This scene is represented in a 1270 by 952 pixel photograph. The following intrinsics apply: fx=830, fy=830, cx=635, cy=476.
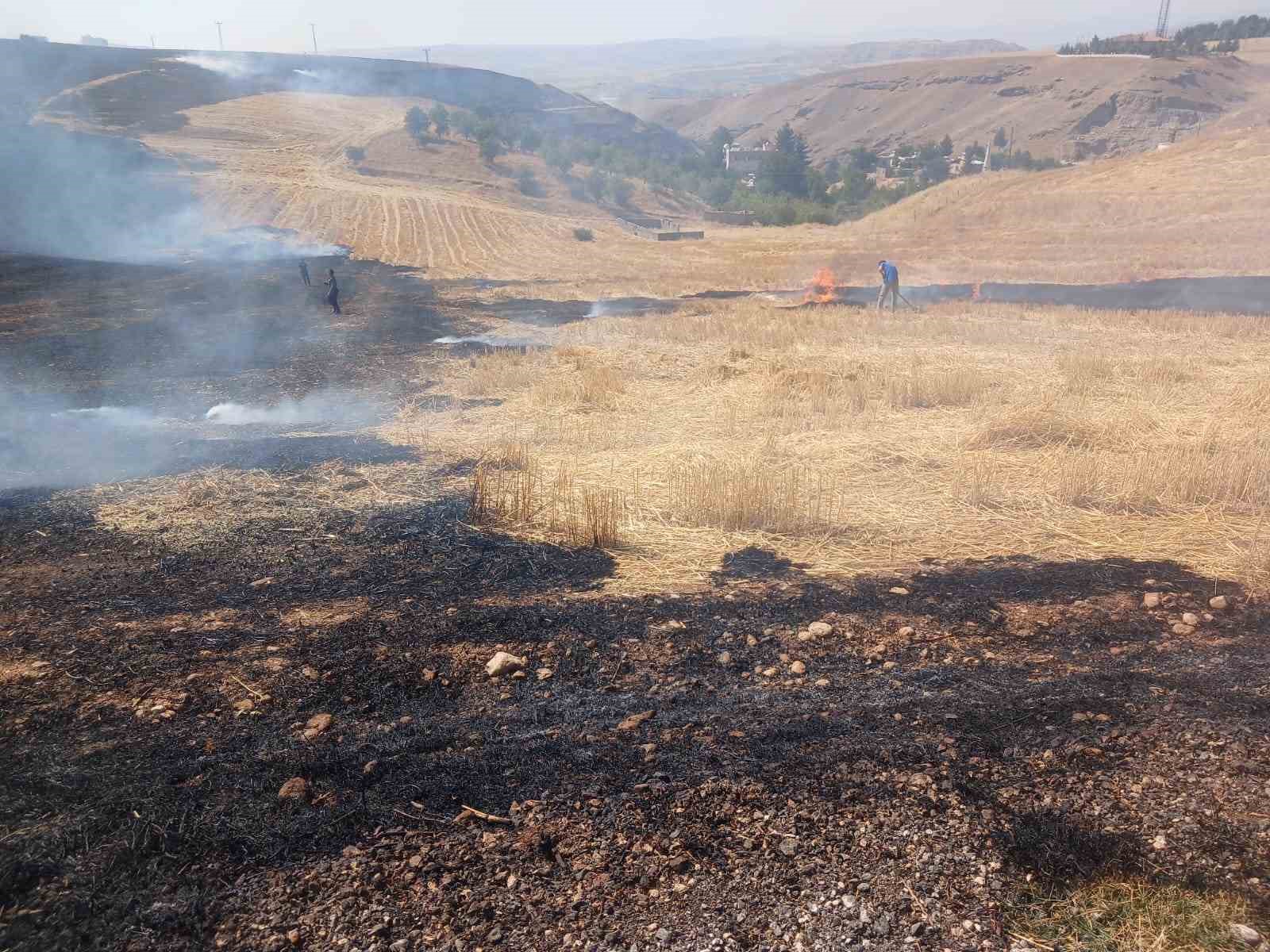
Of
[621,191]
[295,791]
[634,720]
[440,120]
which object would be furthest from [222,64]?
[634,720]

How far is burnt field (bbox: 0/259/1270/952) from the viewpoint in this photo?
3.06m

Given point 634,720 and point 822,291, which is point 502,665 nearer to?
point 634,720

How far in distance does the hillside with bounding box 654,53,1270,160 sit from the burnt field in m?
82.9

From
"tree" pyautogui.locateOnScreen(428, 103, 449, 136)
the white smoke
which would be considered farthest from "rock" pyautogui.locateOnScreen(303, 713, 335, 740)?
the white smoke

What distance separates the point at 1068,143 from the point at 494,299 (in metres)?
81.5

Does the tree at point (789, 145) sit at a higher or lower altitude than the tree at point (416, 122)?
lower

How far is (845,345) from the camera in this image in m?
14.7

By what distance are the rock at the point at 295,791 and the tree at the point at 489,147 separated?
194 feet

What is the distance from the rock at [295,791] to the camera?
357cm

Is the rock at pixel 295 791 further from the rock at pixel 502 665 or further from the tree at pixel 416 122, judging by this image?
the tree at pixel 416 122

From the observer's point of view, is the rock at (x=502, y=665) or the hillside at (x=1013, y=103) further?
the hillside at (x=1013, y=103)

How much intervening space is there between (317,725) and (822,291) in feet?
67.8

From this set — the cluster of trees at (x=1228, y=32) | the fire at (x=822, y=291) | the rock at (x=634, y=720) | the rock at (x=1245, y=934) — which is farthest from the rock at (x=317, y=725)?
the cluster of trees at (x=1228, y=32)

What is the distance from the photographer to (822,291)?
74.2ft
